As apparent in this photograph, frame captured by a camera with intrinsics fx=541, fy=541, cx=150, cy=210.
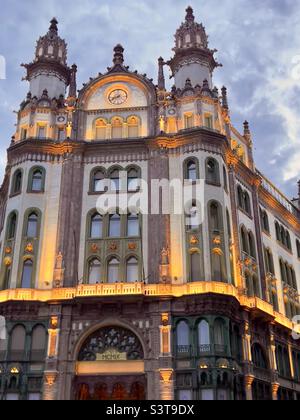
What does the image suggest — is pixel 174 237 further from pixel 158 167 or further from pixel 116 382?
pixel 116 382

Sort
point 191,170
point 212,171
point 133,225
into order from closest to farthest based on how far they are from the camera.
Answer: point 133,225 → point 191,170 → point 212,171

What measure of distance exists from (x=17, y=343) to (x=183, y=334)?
43.4 feet

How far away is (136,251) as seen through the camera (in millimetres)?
45781

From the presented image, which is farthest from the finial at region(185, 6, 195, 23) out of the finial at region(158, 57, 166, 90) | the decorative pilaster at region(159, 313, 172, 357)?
the decorative pilaster at region(159, 313, 172, 357)

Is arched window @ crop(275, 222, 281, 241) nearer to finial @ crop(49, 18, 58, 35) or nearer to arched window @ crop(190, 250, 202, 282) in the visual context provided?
arched window @ crop(190, 250, 202, 282)

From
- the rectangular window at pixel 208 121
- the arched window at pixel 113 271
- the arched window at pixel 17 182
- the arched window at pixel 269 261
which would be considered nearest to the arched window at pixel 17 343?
the arched window at pixel 113 271

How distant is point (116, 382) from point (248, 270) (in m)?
16.3

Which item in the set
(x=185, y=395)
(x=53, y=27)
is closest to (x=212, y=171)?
(x=185, y=395)

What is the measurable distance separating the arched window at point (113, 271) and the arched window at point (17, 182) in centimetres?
1133

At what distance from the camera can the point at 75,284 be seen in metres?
44.8

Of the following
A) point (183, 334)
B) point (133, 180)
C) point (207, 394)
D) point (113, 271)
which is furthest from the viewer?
point (133, 180)

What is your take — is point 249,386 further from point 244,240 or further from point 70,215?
point 70,215

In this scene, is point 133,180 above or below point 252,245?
above

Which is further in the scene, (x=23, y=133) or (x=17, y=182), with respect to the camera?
(x=23, y=133)
